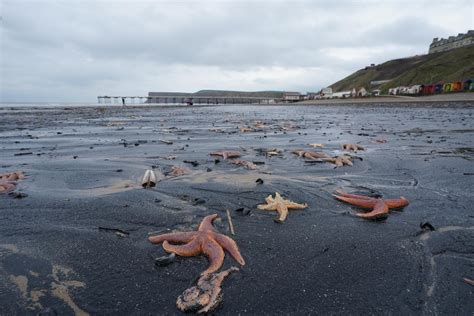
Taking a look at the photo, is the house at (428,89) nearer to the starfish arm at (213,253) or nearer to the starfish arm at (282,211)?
the starfish arm at (282,211)

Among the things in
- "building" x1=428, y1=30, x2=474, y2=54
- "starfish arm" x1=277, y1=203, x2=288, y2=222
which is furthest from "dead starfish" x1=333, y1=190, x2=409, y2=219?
"building" x1=428, y1=30, x2=474, y2=54

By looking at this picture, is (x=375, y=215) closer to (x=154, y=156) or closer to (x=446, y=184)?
(x=446, y=184)

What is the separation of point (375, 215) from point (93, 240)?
13.7ft

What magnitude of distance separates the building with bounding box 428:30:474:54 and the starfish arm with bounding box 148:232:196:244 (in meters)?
185

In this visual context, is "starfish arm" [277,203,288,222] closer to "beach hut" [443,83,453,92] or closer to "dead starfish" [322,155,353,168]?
"dead starfish" [322,155,353,168]

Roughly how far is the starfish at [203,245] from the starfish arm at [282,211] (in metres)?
1.16

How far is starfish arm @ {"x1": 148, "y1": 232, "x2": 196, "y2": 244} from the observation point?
3.40 metres

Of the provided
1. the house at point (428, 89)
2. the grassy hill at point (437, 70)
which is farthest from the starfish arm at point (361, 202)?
the grassy hill at point (437, 70)

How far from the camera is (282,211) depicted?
4316 mm

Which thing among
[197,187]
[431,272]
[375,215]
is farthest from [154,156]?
[431,272]

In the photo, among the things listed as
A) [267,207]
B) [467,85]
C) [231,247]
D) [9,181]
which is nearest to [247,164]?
[267,207]

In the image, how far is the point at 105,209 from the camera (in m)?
4.65

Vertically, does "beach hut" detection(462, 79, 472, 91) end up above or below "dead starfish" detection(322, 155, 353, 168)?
above

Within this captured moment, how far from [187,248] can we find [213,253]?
13.3 inches
